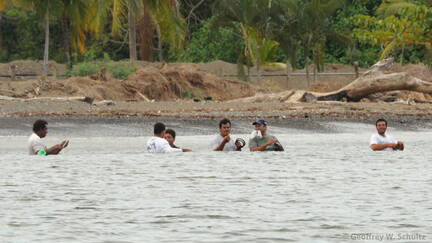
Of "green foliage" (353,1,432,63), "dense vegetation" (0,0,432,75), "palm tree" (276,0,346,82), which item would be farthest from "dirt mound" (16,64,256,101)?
"palm tree" (276,0,346,82)

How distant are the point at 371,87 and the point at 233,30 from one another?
1632cm

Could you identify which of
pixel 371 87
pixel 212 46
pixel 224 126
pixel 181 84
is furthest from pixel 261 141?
pixel 212 46

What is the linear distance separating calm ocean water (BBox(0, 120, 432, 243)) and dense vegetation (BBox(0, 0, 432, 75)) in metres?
14.0

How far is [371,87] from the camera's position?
33.0 m

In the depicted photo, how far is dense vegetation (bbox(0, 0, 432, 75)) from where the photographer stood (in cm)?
3722

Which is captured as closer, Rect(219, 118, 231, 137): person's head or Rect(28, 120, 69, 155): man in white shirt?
Rect(28, 120, 69, 155): man in white shirt

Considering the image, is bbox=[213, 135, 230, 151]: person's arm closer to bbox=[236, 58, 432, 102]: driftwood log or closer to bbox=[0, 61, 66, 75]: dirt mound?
Result: bbox=[236, 58, 432, 102]: driftwood log

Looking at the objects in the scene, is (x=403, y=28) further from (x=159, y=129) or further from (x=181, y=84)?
(x=159, y=129)

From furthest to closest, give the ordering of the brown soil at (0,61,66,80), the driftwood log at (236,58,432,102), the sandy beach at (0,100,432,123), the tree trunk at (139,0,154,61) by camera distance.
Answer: the brown soil at (0,61,66,80) → the tree trunk at (139,0,154,61) → the driftwood log at (236,58,432,102) → the sandy beach at (0,100,432,123)

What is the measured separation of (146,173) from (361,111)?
14.4 metres

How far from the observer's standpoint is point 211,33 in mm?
47812

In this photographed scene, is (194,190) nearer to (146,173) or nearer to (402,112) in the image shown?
(146,173)

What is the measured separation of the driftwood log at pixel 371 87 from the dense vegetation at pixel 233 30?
1.43 metres

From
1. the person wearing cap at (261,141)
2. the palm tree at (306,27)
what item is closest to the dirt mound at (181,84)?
the palm tree at (306,27)
